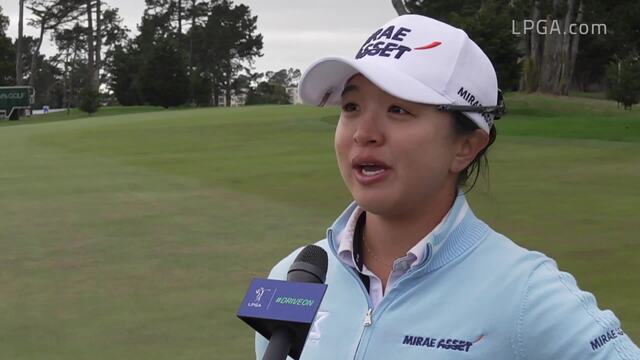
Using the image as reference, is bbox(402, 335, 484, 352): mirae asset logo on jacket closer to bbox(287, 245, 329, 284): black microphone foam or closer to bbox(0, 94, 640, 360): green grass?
bbox(287, 245, 329, 284): black microphone foam

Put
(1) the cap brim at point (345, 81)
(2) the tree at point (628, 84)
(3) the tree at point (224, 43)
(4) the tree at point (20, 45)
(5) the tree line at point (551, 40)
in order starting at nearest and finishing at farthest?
1. (1) the cap brim at point (345, 81)
2. (5) the tree line at point (551, 40)
3. (2) the tree at point (628, 84)
4. (4) the tree at point (20, 45)
5. (3) the tree at point (224, 43)

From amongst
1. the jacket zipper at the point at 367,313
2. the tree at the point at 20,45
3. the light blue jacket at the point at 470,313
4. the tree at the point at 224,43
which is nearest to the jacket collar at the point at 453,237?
the light blue jacket at the point at 470,313

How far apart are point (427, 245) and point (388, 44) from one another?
1.33 ft

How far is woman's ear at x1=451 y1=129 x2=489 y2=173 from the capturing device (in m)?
2.26

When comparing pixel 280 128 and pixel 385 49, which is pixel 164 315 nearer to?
pixel 385 49

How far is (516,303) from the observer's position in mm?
2004

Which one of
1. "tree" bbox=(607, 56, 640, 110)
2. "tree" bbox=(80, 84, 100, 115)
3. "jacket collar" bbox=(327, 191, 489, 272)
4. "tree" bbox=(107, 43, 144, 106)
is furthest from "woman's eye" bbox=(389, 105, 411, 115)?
"tree" bbox=(107, 43, 144, 106)

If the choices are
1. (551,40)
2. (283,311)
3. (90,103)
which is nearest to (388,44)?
(283,311)

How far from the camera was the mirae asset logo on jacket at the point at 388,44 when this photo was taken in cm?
216

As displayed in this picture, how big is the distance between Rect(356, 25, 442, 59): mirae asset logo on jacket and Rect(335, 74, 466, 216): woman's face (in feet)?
0.21

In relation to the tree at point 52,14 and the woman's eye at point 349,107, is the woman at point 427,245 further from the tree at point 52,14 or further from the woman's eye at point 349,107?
the tree at point 52,14

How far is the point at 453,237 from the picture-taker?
2.18 metres

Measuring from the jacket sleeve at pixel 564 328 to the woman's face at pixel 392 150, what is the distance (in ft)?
1.00

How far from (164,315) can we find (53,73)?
332 ft
